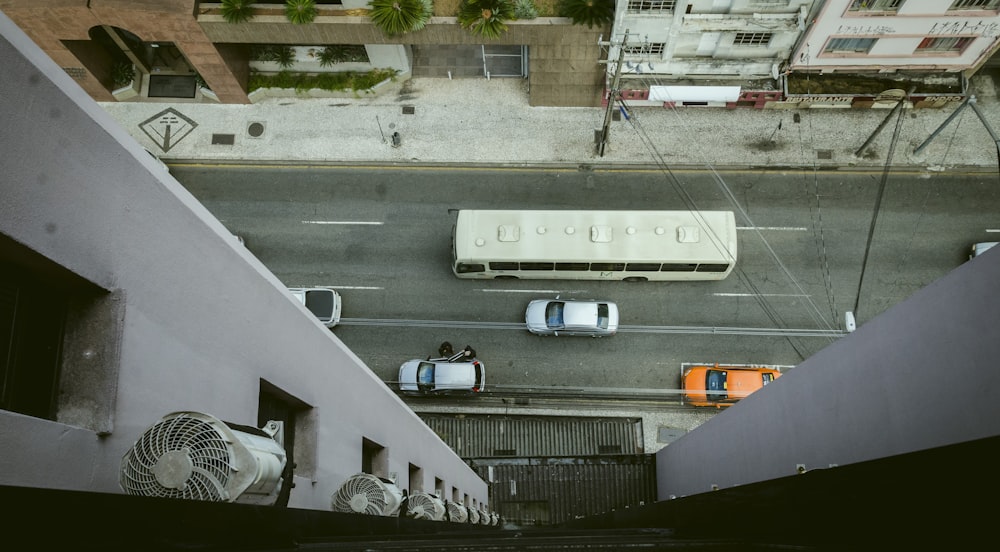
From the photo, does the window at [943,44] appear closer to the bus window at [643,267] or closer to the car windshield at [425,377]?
the bus window at [643,267]

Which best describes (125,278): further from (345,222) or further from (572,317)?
(345,222)

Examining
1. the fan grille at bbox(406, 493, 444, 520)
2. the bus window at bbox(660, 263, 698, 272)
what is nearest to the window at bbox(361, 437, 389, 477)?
the fan grille at bbox(406, 493, 444, 520)

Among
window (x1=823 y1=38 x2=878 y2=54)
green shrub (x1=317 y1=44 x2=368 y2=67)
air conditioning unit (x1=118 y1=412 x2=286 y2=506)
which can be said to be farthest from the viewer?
green shrub (x1=317 y1=44 x2=368 y2=67)

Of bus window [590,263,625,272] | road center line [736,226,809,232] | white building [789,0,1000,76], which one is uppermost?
white building [789,0,1000,76]

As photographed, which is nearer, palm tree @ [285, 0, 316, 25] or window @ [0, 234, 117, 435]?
window @ [0, 234, 117, 435]

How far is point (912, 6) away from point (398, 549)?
31.1 m

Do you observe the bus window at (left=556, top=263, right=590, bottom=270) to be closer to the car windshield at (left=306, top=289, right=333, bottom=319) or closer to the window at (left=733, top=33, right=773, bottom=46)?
the car windshield at (left=306, top=289, right=333, bottom=319)

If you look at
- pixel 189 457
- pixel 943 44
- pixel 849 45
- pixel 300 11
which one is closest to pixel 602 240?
pixel 849 45

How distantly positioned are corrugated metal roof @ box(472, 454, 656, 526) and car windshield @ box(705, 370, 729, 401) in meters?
4.17

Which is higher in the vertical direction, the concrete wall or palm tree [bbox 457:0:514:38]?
palm tree [bbox 457:0:514:38]

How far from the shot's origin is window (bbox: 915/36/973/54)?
2956 centimetres

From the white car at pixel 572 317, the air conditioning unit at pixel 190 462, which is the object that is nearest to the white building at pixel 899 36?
the white car at pixel 572 317

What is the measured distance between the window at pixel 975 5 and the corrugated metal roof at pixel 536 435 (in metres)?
22.0

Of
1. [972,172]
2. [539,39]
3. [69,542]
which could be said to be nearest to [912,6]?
[972,172]
